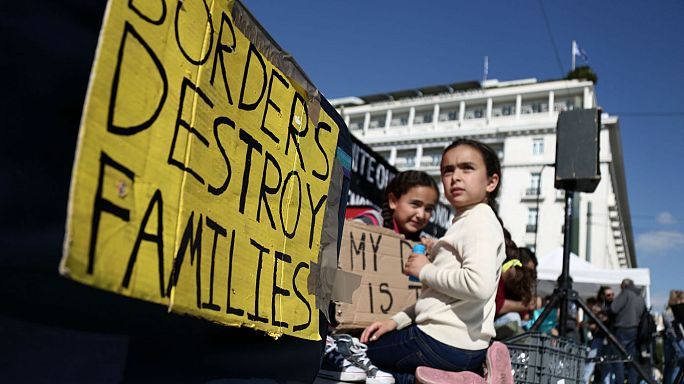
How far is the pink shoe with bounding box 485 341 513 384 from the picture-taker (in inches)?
80.3

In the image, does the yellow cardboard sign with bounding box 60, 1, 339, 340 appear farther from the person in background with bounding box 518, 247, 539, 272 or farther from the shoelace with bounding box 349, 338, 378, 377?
the person in background with bounding box 518, 247, 539, 272

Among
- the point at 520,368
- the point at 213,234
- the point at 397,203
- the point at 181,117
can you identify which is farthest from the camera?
the point at 397,203

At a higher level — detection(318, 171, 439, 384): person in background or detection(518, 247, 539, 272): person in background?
detection(318, 171, 439, 384): person in background

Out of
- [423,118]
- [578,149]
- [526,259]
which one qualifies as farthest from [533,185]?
[526,259]

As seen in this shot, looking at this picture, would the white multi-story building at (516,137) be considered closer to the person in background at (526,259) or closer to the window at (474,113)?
the window at (474,113)

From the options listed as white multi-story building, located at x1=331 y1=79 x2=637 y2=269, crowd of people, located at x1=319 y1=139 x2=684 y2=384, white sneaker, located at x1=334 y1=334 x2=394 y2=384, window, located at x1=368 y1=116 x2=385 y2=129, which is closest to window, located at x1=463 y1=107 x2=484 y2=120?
white multi-story building, located at x1=331 y1=79 x2=637 y2=269

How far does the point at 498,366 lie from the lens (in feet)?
6.78

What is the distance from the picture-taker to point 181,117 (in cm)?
103

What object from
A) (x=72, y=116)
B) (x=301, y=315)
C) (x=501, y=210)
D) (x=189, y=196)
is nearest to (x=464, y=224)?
(x=301, y=315)

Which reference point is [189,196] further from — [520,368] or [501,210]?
[501,210]

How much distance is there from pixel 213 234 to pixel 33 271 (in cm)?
34

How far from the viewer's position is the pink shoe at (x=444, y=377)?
74.5 inches

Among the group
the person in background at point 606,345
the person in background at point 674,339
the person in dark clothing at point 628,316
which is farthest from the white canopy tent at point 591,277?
the person in background at point 674,339

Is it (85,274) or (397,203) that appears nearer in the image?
(85,274)
